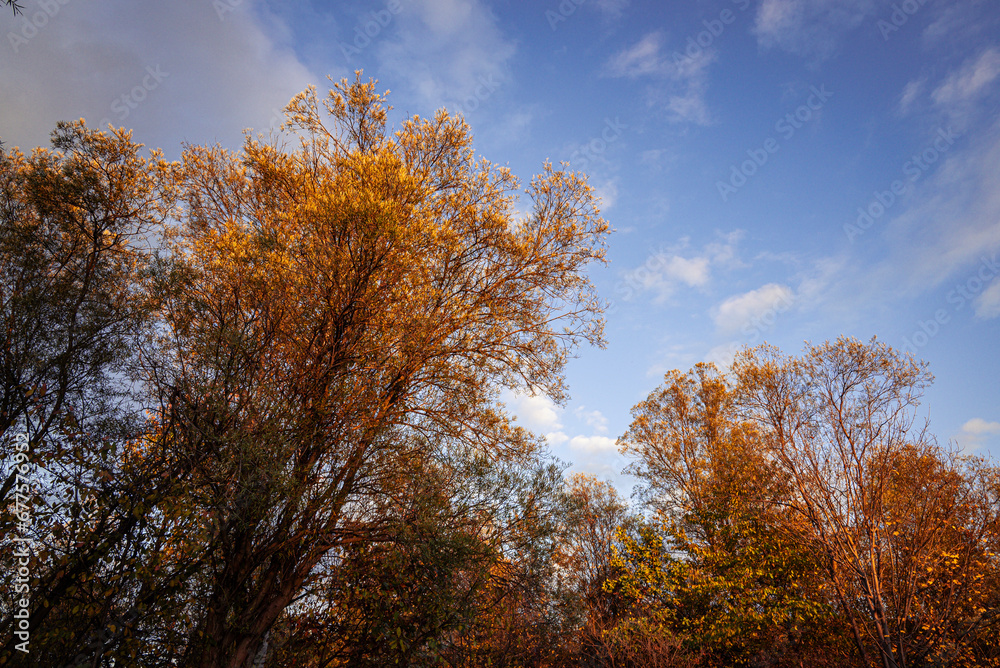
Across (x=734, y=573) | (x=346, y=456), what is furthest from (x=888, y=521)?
(x=346, y=456)

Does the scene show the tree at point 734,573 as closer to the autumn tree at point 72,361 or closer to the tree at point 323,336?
the tree at point 323,336

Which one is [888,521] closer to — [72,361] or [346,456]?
[346,456]

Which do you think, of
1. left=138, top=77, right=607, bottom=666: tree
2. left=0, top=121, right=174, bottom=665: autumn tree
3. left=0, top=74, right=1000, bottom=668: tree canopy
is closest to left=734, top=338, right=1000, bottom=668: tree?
left=0, top=74, right=1000, bottom=668: tree canopy

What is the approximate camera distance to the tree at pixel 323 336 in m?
6.09

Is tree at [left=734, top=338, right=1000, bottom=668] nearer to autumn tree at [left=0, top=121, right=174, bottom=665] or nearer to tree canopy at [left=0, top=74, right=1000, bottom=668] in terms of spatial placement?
tree canopy at [left=0, top=74, right=1000, bottom=668]

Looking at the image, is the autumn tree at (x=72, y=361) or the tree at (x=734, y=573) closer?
the autumn tree at (x=72, y=361)

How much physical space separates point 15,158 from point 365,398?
8253mm

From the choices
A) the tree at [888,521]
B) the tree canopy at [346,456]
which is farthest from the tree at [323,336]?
the tree at [888,521]
